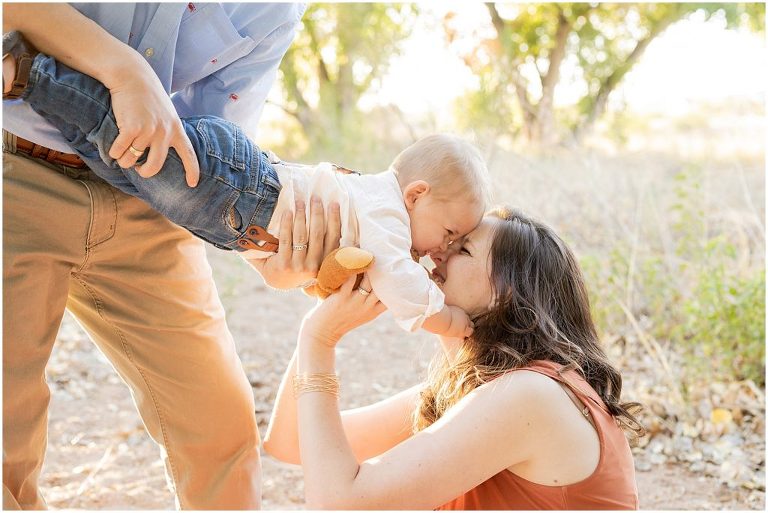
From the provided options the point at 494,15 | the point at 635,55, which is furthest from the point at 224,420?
the point at 635,55

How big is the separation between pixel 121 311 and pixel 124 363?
180 mm

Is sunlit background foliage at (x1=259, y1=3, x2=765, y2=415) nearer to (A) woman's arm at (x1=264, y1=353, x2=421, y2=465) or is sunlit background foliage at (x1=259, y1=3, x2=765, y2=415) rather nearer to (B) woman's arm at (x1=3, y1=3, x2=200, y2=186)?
(A) woman's arm at (x1=264, y1=353, x2=421, y2=465)

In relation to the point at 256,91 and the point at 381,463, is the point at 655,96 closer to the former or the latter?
the point at 256,91

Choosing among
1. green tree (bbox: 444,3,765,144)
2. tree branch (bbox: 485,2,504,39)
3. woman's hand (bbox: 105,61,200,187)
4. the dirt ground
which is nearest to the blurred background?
the dirt ground

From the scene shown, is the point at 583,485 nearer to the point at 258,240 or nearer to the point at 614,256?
the point at 258,240

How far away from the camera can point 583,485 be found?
71.7 inches

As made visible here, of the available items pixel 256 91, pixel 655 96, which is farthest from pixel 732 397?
pixel 655 96

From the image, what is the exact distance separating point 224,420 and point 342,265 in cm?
64

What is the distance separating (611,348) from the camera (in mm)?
4465

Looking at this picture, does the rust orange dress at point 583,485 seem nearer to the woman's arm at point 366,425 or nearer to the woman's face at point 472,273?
the woman's face at point 472,273

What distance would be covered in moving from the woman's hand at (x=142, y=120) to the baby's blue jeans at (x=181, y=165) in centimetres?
4

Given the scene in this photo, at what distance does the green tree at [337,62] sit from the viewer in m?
9.01

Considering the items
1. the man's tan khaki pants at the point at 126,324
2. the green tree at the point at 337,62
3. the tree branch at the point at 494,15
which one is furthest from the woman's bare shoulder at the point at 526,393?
the tree branch at the point at 494,15

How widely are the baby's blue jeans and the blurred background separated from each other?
730 mm
